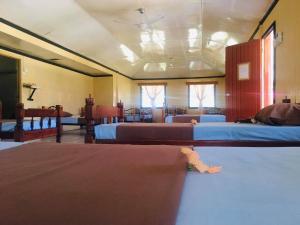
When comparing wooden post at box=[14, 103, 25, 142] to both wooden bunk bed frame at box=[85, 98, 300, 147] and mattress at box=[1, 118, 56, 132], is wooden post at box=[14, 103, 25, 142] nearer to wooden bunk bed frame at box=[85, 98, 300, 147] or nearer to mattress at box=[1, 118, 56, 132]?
wooden bunk bed frame at box=[85, 98, 300, 147]

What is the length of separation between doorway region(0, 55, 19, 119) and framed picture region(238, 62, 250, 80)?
498 centimetres

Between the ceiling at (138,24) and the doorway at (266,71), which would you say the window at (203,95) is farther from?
the doorway at (266,71)

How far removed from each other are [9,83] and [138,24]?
3.41 meters

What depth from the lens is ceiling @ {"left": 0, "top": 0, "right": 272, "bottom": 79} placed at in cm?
423

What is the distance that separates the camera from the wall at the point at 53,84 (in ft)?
19.7

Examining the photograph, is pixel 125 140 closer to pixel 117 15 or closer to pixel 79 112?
pixel 117 15

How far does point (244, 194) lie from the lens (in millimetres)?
632

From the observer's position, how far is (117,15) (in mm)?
5117

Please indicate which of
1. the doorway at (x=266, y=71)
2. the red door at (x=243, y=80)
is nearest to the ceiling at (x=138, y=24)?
the doorway at (x=266, y=71)

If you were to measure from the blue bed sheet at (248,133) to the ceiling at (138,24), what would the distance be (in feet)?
8.20

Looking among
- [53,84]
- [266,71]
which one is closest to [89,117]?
[266,71]

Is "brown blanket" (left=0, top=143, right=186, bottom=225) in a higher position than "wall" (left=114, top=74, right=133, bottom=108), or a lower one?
lower

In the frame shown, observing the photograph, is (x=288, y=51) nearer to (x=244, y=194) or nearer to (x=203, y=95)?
(x=244, y=194)

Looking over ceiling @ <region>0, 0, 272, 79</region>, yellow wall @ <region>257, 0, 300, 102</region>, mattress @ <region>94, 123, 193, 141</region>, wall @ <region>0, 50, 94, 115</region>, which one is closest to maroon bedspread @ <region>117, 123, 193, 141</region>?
mattress @ <region>94, 123, 193, 141</region>
